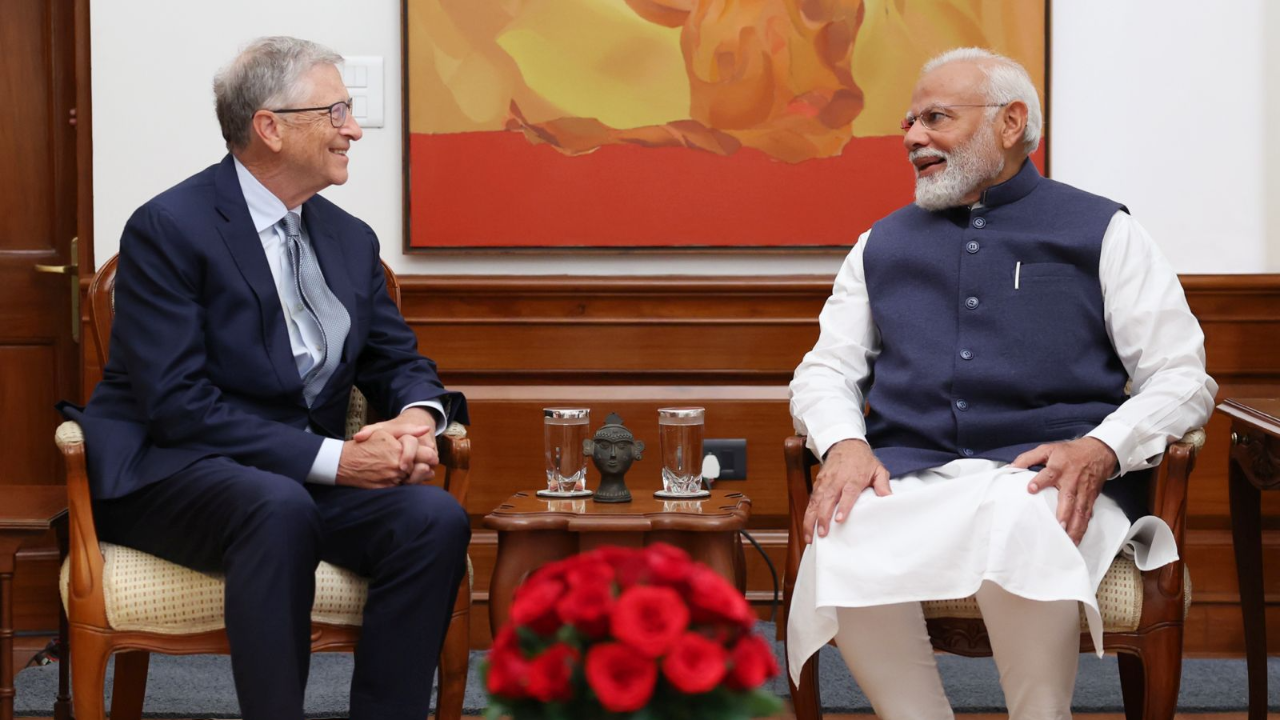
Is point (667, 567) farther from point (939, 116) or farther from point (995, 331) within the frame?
point (939, 116)

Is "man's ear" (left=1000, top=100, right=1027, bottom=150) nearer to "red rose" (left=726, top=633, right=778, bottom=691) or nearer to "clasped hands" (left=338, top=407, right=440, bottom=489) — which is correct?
"clasped hands" (left=338, top=407, right=440, bottom=489)

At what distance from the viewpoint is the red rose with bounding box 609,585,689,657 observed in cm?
118

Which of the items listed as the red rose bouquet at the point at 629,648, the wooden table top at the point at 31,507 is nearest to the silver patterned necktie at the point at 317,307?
the wooden table top at the point at 31,507

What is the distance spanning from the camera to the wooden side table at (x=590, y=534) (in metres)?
2.45

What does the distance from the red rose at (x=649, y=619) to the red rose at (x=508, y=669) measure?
0.10 metres

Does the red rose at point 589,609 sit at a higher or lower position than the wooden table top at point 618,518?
higher

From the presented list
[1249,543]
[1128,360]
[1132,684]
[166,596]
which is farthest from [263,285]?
[1249,543]

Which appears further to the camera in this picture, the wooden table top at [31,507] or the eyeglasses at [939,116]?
the eyeglasses at [939,116]

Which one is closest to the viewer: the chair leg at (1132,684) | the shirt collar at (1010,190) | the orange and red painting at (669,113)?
the chair leg at (1132,684)

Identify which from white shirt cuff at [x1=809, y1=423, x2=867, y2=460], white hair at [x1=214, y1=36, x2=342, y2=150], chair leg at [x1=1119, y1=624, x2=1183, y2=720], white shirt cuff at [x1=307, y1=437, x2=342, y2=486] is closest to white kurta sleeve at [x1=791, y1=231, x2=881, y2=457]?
white shirt cuff at [x1=809, y1=423, x2=867, y2=460]

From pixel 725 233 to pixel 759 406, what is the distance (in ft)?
1.60

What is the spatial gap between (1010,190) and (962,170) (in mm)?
106

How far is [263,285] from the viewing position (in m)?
2.38

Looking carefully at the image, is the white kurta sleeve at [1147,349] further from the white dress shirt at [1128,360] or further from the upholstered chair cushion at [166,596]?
the upholstered chair cushion at [166,596]
